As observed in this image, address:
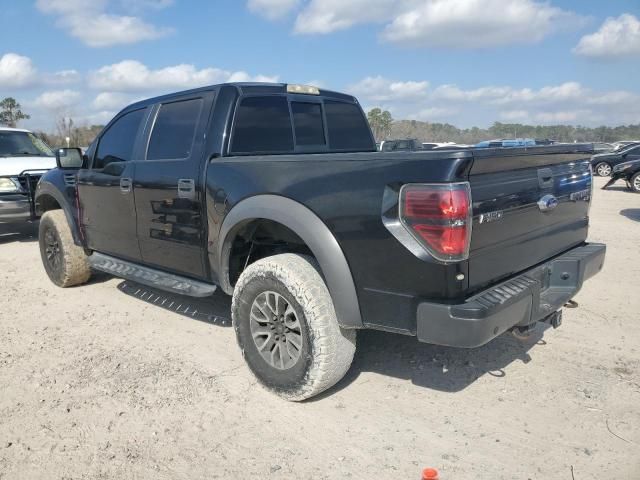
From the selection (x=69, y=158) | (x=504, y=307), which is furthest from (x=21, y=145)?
(x=504, y=307)

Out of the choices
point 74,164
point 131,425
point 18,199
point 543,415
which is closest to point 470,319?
point 543,415

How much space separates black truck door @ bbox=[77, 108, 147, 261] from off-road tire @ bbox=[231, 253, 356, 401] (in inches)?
67.3

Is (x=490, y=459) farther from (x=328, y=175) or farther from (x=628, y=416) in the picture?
(x=328, y=175)

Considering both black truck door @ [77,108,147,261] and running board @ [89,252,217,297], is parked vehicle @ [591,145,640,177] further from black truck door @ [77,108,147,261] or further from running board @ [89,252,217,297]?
running board @ [89,252,217,297]

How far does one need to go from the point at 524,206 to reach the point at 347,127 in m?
2.27

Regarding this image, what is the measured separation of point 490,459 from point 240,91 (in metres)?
2.88

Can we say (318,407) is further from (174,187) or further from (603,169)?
(603,169)

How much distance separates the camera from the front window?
30.7 feet

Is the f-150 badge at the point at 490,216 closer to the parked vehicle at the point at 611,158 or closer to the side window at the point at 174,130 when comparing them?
the side window at the point at 174,130

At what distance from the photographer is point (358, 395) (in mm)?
Answer: 3348

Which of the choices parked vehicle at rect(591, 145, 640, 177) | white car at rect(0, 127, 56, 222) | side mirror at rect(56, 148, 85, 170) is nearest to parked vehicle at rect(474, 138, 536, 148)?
side mirror at rect(56, 148, 85, 170)

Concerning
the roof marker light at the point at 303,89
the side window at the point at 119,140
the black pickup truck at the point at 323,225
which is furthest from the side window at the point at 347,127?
the side window at the point at 119,140

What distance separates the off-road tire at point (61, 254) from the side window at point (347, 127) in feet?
9.93

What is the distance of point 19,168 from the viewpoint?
861cm
